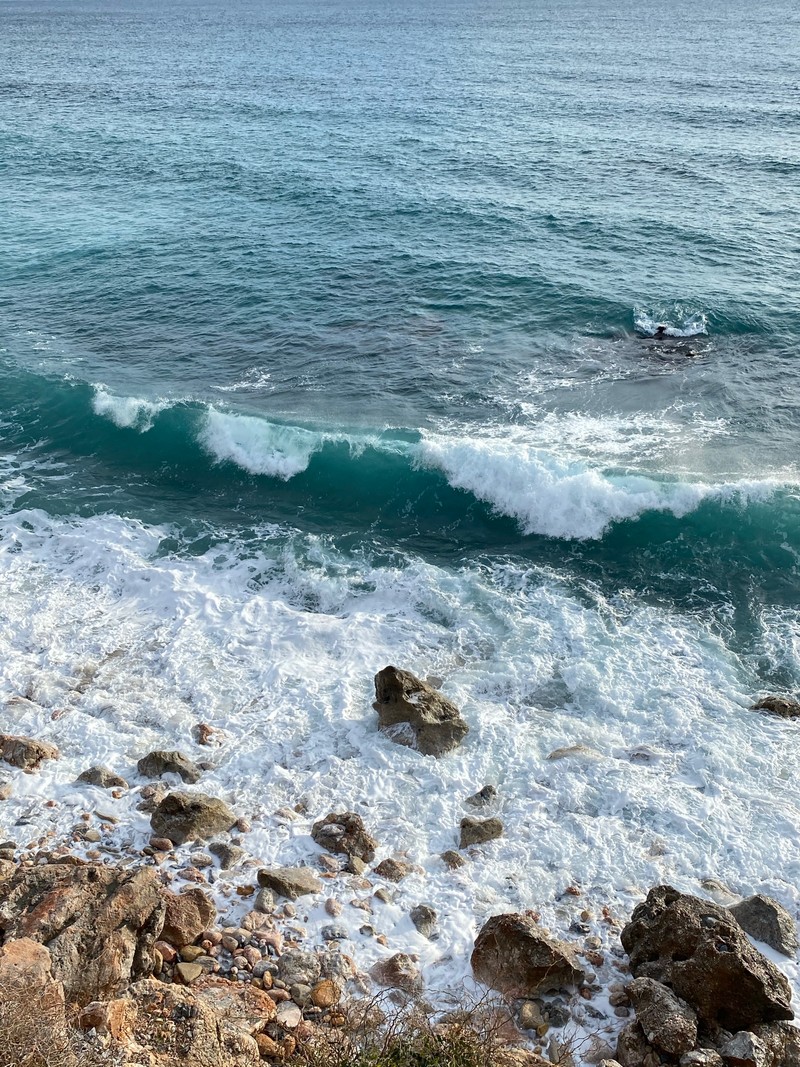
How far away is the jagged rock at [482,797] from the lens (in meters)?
12.7

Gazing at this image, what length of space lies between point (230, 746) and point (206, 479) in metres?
10.1


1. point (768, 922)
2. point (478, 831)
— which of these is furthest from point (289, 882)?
point (768, 922)

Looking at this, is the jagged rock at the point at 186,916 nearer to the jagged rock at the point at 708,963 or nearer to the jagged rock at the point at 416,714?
the jagged rock at the point at 416,714

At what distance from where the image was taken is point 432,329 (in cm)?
2847

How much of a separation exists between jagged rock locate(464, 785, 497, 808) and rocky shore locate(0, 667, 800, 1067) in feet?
1.90

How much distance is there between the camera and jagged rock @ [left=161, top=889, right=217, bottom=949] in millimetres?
9844

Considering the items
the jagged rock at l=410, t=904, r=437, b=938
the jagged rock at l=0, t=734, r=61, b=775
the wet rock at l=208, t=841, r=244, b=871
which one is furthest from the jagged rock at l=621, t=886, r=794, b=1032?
the jagged rock at l=0, t=734, r=61, b=775

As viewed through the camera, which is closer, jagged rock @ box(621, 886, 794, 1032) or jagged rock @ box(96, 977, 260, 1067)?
jagged rock @ box(96, 977, 260, 1067)

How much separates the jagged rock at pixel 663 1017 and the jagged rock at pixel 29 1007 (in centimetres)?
567

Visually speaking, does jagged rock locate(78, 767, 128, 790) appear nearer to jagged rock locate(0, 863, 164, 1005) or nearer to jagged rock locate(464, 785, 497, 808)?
jagged rock locate(0, 863, 164, 1005)

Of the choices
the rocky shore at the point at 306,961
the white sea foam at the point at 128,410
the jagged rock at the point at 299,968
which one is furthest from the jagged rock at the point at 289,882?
the white sea foam at the point at 128,410

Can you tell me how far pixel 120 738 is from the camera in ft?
45.2

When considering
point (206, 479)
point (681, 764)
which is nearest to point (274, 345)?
point (206, 479)

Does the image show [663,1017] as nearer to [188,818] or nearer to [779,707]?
[188,818]
